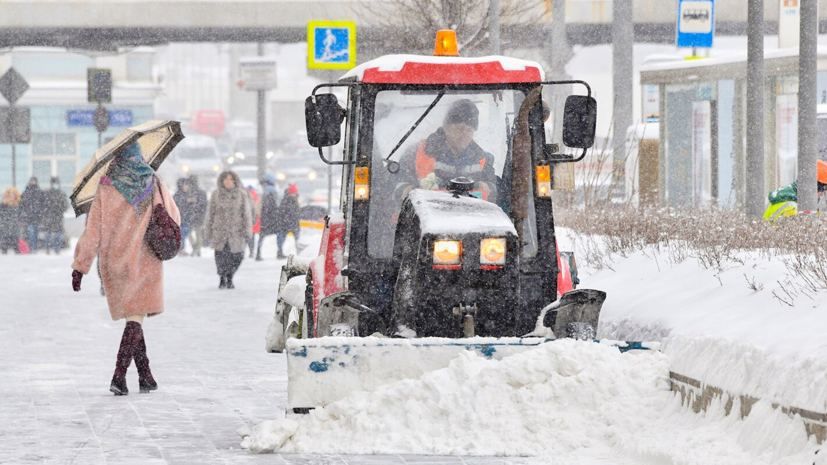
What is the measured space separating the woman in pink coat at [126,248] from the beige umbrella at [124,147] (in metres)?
0.08

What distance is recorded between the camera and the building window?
61594 millimetres

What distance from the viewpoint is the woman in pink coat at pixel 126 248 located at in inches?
431

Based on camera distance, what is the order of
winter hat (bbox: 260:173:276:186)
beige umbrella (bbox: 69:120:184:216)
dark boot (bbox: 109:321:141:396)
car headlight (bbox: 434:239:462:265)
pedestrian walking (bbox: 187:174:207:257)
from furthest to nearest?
pedestrian walking (bbox: 187:174:207:257), winter hat (bbox: 260:173:276:186), beige umbrella (bbox: 69:120:184:216), dark boot (bbox: 109:321:141:396), car headlight (bbox: 434:239:462:265)

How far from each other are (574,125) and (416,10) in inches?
723

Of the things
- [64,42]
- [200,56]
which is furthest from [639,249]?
[200,56]

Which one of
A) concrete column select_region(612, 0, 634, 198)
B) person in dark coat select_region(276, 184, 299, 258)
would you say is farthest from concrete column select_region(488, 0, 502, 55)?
person in dark coat select_region(276, 184, 299, 258)

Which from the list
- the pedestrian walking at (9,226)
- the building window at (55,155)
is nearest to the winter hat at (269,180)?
the pedestrian walking at (9,226)

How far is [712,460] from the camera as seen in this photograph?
754cm

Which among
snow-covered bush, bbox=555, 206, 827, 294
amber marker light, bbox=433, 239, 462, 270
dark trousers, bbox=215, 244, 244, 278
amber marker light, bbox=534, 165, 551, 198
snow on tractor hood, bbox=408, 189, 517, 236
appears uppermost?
amber marker light, bbox=534, 165, 551, 198

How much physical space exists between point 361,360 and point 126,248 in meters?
2.76

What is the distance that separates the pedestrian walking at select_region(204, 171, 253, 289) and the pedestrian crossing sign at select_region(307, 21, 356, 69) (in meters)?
5.16

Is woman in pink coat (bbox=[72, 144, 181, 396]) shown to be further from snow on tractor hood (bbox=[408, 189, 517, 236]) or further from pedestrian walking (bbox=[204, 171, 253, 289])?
pedestrian walking (bbox=[204, 171, 253, 289])

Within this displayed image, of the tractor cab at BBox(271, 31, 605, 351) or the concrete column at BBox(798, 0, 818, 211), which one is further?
the concrete column at BBox(798, 0, 818, 211)

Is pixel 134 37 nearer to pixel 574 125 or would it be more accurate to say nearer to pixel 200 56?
pixel 574 125
